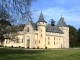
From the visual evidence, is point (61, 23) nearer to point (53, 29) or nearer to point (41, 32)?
point (53, 29)

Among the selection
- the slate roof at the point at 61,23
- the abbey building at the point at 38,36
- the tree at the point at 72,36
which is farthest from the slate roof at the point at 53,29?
the tree at the point at 72,36

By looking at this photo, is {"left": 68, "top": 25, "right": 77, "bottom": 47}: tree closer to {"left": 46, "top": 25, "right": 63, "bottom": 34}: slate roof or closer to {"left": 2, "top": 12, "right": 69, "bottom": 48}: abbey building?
{"left": 46, "top": 25, "right": 63, "bottom": 34}: slate roof

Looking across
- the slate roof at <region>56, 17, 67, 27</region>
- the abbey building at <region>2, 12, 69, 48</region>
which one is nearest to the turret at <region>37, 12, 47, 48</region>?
the abbey building at <region>2, 12, 69, 48</region>

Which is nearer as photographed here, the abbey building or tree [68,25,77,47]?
the abbey building

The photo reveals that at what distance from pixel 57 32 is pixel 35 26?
991cm

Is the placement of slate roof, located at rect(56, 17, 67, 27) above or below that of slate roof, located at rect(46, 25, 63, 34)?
above

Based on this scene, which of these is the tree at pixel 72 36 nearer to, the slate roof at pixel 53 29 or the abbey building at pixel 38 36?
the slate roof at pixel 53 29

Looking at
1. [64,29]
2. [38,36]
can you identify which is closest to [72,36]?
[64,29]

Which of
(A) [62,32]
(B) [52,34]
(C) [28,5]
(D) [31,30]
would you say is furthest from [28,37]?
(C) [28,5]

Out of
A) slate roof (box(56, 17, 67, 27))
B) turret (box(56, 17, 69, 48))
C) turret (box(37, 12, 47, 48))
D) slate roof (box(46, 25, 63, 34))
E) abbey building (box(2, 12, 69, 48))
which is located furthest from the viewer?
slate roof (box(56, 17, 67, 27))

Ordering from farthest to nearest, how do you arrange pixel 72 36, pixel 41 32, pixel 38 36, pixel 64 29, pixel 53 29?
1. pixel 72 36
2. pixel 64 29
3. pixel 53 29
4. pixel 38 36
5. pixel 41 32

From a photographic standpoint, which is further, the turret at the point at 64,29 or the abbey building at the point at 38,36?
the turret at the point at 64,29

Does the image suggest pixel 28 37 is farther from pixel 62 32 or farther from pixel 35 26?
pixel 62 32

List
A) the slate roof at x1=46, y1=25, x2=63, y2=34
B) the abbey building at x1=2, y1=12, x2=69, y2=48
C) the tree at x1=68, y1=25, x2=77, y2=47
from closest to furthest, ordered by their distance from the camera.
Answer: the abbey building at x1=2, y1=12, x2=69, y2=48 → the slate roof at x1=46, y1=25, x2=63, y2=34 → the tree at x1=68, y1=25, x2=77, y2=47
